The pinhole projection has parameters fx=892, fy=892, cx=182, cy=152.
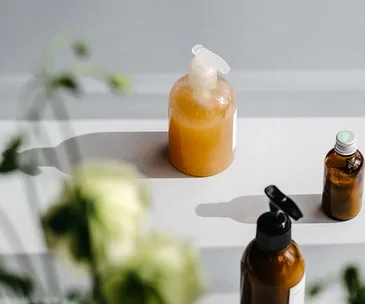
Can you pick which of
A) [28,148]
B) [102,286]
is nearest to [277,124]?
[28,148]

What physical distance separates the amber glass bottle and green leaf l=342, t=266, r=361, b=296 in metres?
0.56

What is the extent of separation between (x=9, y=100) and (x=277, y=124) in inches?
15.6

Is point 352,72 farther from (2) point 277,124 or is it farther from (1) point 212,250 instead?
(1) point 212,250

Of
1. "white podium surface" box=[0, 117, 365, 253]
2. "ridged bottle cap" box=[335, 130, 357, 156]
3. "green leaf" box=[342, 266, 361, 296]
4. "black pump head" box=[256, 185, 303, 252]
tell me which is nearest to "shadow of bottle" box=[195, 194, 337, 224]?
"white podium surface" box=[0, 117, 365, 253]

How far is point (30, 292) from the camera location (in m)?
0.54

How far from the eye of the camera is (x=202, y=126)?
3.82 feet

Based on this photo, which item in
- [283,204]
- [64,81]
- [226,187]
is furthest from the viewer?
[226,187]

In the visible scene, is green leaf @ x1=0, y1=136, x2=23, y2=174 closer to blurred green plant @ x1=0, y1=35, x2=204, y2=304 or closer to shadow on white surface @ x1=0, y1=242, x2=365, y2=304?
blurred green plant @ x1=0, y1=35, x2=204, y2=304

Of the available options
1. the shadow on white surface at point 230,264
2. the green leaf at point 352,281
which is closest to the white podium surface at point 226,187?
the shadow on white surface at point 230,264

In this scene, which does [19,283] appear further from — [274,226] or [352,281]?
[274,226]

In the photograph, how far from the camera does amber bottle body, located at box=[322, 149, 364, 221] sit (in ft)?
3.66

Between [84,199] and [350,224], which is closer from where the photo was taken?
[84,199]

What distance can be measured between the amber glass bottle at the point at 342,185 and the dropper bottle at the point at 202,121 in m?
0.14

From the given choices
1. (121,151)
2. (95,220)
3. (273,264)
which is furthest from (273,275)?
(95,220)
